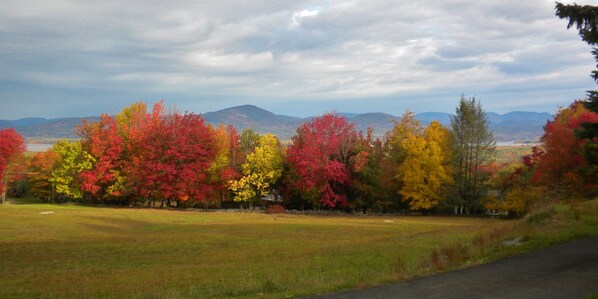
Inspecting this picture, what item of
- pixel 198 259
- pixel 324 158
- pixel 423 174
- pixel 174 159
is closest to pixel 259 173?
pixel 324 158

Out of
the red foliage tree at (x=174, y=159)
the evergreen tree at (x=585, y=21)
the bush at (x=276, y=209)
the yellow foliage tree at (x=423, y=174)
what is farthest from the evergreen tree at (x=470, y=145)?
the evergreen tree at (x=585, y=21)

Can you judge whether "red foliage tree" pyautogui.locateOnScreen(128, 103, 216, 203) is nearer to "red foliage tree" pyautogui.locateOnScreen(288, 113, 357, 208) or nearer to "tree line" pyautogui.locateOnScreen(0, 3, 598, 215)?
"tree line" pyautogui.locateOnScreen(0, 3, 598, 215)

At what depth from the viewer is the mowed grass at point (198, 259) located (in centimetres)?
1293

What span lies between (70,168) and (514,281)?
6908cm

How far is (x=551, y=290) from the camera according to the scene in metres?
9.39

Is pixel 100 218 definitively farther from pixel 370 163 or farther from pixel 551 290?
pixel 551 290

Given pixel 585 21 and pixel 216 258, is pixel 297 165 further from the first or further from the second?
pixel 585 21

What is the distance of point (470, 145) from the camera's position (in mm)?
62656

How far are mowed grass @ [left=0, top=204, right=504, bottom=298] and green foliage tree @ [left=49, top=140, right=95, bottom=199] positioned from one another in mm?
29126

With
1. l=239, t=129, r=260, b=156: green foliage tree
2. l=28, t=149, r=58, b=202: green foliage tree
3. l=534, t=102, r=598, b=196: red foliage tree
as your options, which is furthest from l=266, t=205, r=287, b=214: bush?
l=28, t=149, r=58, b=202: green foliage tree

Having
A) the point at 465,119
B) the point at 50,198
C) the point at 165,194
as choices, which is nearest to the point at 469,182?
the point at 465,119

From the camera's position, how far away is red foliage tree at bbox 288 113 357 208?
200 ft

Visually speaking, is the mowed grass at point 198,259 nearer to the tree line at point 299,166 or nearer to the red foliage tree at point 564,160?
the red foliage tree at point 564,160

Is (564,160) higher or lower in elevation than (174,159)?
higher
